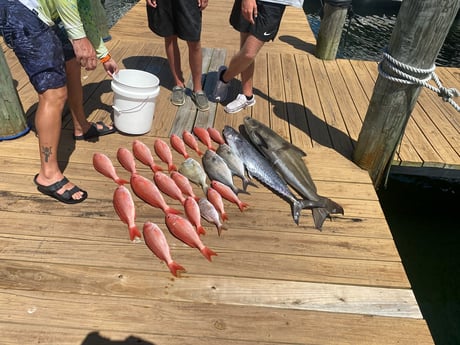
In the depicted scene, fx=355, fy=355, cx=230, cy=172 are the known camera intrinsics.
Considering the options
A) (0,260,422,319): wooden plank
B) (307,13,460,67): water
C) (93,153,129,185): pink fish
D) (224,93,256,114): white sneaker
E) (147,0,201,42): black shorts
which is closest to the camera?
(0,260,422,319): wooden plank

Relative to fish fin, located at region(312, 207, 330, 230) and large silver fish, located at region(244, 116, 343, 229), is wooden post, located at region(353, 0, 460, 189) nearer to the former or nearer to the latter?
large silver fish, located at region(244, 116, 343, 229)

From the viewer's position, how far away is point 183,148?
3.53m

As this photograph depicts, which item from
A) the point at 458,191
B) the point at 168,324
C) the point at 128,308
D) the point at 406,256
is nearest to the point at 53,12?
the point at 128,308

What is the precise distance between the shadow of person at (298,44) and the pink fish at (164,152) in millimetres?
3848

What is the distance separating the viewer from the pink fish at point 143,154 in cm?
333

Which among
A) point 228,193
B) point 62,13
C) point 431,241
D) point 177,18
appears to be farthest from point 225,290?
point 431,241

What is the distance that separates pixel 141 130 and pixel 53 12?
1.43m

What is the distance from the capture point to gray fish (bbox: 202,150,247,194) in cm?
317

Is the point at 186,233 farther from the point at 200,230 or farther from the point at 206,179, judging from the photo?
the point at 206,179

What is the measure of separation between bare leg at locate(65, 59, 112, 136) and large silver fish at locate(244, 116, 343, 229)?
65.1 inches

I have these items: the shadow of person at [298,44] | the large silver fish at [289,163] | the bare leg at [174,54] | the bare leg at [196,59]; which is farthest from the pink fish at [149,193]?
the shadow of person at [298,44]

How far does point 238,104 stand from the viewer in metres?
4.29

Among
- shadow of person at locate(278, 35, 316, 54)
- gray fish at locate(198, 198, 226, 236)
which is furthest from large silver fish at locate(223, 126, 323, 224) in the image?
shadow of person at locate(278, 35, 316, 54)

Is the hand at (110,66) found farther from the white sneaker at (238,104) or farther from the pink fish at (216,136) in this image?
the white sneaker at (238,104)
